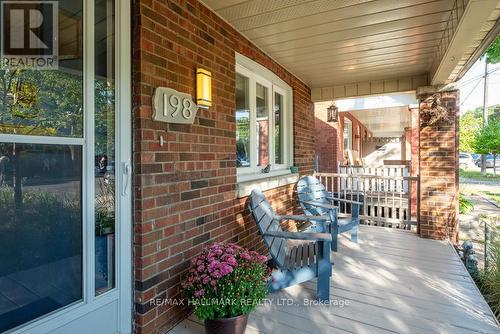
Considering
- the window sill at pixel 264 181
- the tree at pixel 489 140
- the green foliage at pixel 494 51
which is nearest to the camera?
the window sill at pixel 264 181

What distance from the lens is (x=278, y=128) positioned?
13.9ft

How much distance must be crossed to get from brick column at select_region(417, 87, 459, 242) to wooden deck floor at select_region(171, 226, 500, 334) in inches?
28.6

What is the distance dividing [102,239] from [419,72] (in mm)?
4367

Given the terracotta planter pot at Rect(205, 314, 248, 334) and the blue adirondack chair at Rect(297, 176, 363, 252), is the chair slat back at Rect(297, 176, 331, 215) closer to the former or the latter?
the blue adirondack chair at Rect(297, 176, 363, 252)

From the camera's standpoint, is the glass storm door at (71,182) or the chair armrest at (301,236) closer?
the glass storm door at (71,182)

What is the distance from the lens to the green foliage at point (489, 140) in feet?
48.9

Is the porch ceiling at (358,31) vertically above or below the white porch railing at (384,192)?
above

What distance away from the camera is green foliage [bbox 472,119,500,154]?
586 inches

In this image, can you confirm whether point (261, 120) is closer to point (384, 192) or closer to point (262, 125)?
point (262, 125)

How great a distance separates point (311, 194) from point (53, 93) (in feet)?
11.2

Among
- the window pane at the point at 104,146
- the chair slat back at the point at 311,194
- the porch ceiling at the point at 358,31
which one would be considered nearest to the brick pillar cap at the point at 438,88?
the porch ceiling at the point at 358,31

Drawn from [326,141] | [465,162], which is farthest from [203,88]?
[465,162]

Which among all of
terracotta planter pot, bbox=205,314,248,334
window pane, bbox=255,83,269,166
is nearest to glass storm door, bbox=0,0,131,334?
terracotta planter pot, bbox=205,314,248,334
